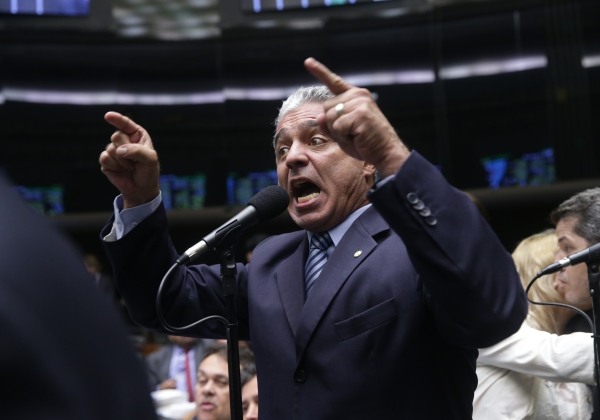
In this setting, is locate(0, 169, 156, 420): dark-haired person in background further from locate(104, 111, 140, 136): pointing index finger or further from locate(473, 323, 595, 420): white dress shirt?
locate(473, 323, 595, 420): white dress shirt

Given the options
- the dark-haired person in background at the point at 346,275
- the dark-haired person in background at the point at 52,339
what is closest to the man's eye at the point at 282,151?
the dark-haired person in background at the point at 346,275

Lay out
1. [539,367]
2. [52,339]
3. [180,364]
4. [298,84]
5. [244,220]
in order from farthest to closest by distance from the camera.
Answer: [298,84], [180,364], [539,367], [244,220], [52,339]

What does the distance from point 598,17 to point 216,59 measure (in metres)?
3.40

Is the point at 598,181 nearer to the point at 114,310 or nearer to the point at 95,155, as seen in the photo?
the point at 95,155

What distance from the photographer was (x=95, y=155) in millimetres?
9477

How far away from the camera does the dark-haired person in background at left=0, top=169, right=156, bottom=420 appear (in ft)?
2.06

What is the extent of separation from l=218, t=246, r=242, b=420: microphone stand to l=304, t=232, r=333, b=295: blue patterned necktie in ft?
0.50

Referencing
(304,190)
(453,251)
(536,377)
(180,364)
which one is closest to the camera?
(453,251)

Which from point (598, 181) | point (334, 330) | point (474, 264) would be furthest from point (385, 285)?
point (598, 181)

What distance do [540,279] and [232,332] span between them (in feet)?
4.04

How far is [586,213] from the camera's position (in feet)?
8.50

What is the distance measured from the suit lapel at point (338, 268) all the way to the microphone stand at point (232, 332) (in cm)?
12

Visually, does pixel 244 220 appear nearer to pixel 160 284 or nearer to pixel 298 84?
pixel 160 284

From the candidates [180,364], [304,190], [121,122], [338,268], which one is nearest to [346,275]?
[338,268]
